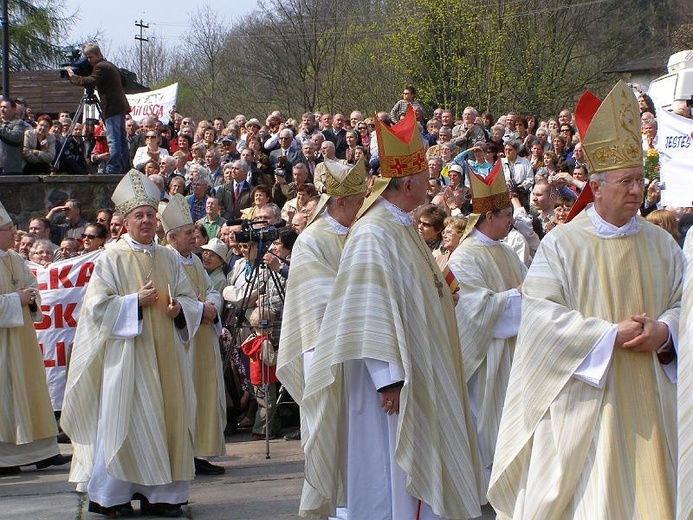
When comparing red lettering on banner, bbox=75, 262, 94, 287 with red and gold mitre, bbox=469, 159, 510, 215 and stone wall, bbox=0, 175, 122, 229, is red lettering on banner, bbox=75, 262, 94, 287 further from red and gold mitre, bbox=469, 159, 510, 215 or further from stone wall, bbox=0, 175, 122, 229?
stone wall, bbox=0, 175, 122, 229

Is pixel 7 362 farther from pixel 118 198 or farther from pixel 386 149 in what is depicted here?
pixel 386 149

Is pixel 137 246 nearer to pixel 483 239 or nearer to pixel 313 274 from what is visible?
pixel 313 274

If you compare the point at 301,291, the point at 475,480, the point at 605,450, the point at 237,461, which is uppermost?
the point at 301,291

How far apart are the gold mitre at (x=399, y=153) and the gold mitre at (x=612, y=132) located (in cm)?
91

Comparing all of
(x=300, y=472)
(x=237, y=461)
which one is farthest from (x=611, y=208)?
(x=237, y=461)

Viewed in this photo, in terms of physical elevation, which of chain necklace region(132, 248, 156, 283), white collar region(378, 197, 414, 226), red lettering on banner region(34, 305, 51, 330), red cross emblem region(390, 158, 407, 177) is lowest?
red lettering on banner region(34, 305, 51, 330)

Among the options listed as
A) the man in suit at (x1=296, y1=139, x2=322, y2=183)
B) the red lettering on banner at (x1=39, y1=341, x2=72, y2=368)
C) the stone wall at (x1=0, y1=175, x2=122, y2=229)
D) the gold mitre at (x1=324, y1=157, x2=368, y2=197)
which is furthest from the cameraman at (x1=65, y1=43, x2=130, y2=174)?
the gold mitre at (x1=324, y1=157, x2=368, y2=197)

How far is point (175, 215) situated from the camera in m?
9.19

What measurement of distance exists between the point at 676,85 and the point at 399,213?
473 inches

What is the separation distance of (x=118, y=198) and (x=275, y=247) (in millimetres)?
2952

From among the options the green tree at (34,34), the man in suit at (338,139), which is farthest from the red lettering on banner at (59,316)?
the green tree at (34,34)

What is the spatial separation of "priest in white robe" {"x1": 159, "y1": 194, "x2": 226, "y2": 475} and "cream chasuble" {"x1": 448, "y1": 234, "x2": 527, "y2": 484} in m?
2.07

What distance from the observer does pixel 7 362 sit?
9930mm

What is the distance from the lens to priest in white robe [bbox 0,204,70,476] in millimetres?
9852
